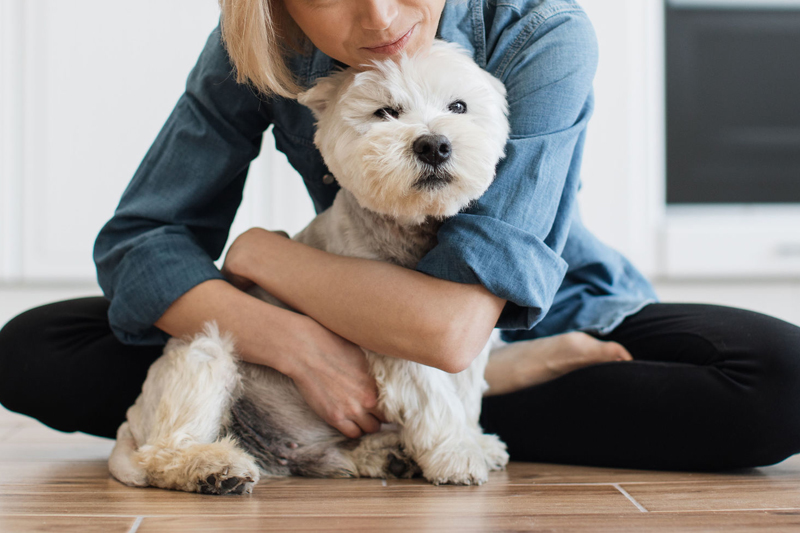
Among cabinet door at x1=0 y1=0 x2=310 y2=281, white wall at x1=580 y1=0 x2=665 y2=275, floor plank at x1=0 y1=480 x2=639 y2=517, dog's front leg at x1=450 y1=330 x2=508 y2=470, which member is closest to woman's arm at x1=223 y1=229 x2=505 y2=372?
dog's front leg at x1=450 y1=330 x2=508 y2=470

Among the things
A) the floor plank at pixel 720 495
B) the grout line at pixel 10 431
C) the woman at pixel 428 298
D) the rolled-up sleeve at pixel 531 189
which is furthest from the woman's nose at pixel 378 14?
the grout line at pixel 10 431

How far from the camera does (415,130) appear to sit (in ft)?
3.71

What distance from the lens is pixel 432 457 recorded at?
1.27 m

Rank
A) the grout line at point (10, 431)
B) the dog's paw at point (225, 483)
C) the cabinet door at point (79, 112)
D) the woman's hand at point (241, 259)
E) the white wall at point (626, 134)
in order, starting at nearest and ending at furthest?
1. the dog's paw at point (225, 483)
2. the woman's hand at point (241, 259)
3. the grout line at point (10, 431)
4. the cabinet door at point (79, 112)
5. the white wall at point (626, 134)

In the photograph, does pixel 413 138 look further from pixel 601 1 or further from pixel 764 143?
pixel 764 143

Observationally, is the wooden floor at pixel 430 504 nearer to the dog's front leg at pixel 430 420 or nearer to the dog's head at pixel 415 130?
the dog's front leg at pixel 430 420

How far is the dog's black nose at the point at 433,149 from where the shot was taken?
111 cm

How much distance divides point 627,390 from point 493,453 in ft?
0.96

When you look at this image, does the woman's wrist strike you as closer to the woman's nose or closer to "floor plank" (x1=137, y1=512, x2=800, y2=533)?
"floor plank" (x1=137, y1=512, x2=800, y2=533)

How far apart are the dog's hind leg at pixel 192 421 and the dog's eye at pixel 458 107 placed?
1.95 ft

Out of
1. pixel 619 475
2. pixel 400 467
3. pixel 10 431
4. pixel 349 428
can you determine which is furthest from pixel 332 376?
pixel 10 431

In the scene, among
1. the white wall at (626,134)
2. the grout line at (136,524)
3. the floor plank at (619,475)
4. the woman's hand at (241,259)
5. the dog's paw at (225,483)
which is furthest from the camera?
the white wall at (626,134)

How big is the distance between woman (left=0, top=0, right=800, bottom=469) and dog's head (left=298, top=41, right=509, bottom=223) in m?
0.05

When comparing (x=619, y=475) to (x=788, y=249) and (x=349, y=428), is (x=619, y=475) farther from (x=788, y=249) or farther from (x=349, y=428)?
(x=788, y=249)
